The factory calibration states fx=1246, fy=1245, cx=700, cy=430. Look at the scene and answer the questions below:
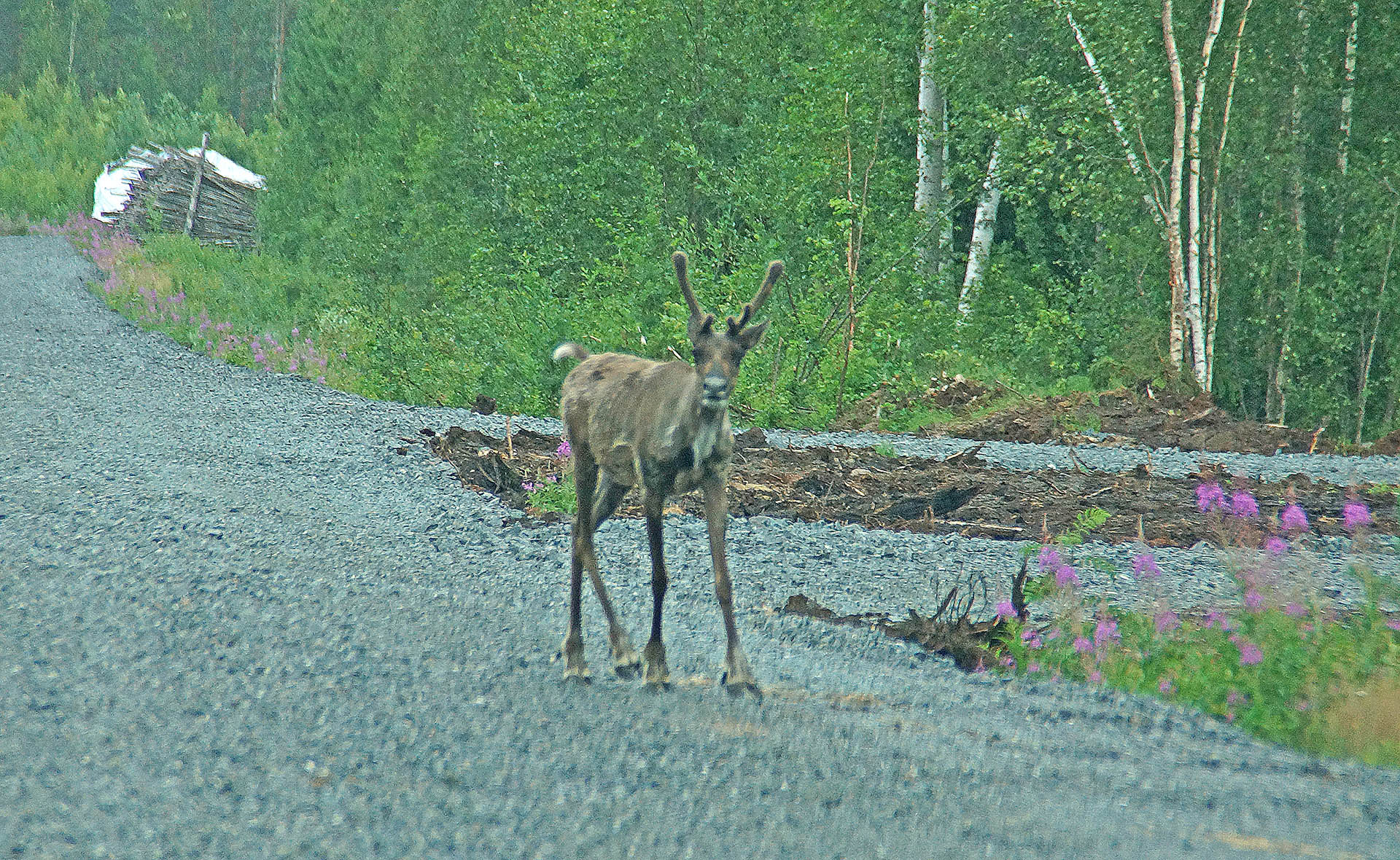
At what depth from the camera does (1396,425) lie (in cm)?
2253

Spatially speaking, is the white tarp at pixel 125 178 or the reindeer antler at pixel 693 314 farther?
the white tarp at pixel 125 178

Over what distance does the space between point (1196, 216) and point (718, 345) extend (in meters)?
17.4

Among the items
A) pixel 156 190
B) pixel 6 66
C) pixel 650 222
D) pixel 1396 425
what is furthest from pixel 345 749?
pixel 6 66

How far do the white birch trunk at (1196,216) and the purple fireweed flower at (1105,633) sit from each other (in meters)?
14.2

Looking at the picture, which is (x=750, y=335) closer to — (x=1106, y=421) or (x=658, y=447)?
(x=658, y=447)

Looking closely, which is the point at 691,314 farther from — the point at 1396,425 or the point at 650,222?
the point at 1396,425

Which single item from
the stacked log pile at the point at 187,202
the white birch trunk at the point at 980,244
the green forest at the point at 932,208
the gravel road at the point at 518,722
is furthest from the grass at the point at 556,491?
the stacked log pile at the point at 187,202

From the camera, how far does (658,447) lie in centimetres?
564

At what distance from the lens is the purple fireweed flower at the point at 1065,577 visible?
595cm

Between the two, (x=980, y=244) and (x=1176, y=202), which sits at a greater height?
(x=1176, y=202)

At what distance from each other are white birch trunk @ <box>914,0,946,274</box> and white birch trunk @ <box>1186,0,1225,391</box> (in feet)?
14.0

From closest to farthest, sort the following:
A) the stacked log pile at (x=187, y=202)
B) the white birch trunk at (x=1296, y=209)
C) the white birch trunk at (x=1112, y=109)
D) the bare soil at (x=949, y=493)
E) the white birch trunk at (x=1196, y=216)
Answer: the bare soil at (x=949, y=493) < the white birch trunk at (x=1196, y=216) < the white birch trunk at (x=1112, y=109) < the white birch trunk at (x=1296, y=209) < the stacked log pile at (x=187, y=202)

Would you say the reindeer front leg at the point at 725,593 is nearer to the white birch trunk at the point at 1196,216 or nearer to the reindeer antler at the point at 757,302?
the reindeer antler at the point at 757,302

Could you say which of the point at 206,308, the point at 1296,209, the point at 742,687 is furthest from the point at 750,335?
the point at 206,308
